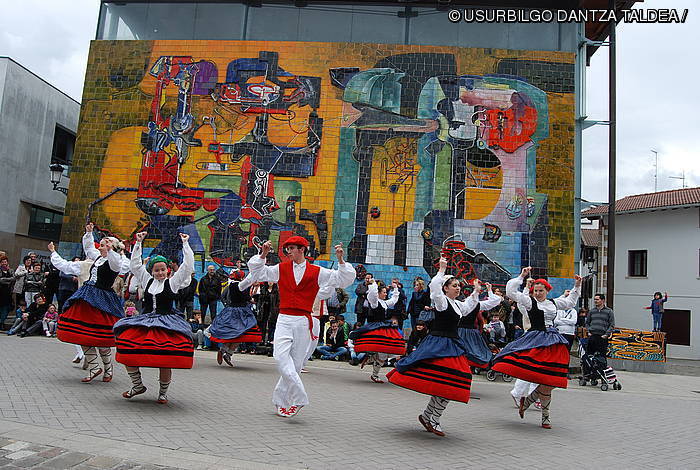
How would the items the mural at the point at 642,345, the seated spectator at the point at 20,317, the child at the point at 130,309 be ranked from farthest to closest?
the mural at the point at 642,345, the seated spectator at the point at 20,317, the child at the point at 130,309

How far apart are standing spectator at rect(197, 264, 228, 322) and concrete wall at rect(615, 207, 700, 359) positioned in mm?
21392

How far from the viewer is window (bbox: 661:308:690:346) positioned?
28.0 m

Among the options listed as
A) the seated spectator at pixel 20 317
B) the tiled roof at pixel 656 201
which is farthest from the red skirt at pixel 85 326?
the tiled roof at pixel 656 201

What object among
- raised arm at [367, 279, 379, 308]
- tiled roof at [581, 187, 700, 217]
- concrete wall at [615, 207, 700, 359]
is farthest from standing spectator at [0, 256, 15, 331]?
concrete wall at [615, 207, 700, 359]

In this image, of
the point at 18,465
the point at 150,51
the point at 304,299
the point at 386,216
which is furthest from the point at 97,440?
the point at 150,51

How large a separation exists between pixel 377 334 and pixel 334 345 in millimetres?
3949

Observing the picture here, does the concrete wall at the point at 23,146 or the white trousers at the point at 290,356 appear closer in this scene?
the white trousers at the point at 290,356

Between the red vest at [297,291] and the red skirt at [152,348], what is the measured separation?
125 cm

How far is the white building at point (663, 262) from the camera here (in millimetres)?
28156

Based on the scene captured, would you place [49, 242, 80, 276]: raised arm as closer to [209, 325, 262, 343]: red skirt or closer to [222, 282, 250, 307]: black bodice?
[209, 325, 262, 343]: red skirt

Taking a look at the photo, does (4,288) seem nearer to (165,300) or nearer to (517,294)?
(165,300)

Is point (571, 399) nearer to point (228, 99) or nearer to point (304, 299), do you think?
point (304, 299)

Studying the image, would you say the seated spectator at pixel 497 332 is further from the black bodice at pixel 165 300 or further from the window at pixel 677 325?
the window at pixel 677 325

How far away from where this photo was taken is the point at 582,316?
2003 cm
